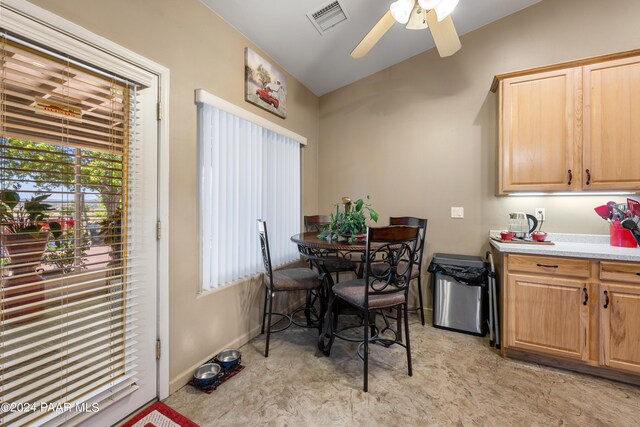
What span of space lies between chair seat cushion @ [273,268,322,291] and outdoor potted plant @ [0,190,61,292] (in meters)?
1.47

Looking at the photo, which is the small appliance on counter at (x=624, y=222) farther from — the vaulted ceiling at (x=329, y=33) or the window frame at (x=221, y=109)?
the window frame at (x=221, y=109)

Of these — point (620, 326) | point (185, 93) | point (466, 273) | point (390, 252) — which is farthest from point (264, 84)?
point (620, 326)

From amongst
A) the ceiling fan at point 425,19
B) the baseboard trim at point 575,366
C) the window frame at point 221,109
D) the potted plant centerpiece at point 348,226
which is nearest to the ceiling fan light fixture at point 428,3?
the ceiling fan at point 425,19

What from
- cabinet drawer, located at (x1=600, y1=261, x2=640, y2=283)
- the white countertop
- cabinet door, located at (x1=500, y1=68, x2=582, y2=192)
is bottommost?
cabinet drawer, located at (x1=600, y1=261, x2=640, y2=283)

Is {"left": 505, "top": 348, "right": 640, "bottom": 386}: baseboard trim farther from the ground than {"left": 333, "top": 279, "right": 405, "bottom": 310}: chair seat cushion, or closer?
closer

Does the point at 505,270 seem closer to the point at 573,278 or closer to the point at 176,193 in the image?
the point at 573,278

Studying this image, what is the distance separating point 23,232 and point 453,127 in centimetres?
358

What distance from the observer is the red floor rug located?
1.51 metres

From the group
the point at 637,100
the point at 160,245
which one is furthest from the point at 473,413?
the point at 637,100

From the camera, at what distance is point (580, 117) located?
2.24m

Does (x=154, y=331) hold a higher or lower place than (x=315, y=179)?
lower

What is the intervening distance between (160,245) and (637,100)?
12.4 ft

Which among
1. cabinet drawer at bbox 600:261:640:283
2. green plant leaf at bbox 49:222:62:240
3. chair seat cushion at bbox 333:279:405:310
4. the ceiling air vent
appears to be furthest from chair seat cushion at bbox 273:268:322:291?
the ceiling air vent

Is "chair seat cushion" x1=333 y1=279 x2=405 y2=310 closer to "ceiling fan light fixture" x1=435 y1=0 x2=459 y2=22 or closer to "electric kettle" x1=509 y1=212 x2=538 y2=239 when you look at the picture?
"electric kettle" x1=509 y1=212 x2=538 y2=239
